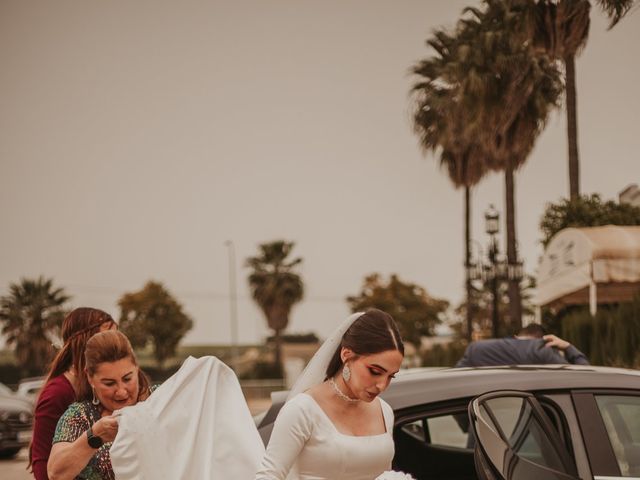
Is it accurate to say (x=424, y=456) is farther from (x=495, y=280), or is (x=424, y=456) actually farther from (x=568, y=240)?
(x=495, y=280)

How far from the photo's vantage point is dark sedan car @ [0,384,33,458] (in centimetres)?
1798

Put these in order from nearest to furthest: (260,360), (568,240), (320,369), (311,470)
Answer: (311,470) < (320,369) < (568,240) < (260,360)

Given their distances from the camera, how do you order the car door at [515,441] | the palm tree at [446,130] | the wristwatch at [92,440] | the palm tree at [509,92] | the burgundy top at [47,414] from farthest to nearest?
1. the palm tree at [446,130]
2. the palm tree at [509,92]
3. the burgundy top at [47,414]
4. the wristwatch at [92,440]
5. the car door at [515,441]

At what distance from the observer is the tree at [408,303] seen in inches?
2680

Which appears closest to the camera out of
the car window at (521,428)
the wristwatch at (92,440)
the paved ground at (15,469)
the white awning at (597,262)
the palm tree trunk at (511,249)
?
the car window at (521,428)

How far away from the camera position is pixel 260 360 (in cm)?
6950

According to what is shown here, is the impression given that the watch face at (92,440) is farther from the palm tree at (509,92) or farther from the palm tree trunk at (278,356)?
the palm tree trunk at (278,356)

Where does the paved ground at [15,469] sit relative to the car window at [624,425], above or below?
below

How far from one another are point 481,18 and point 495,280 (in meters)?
8.24

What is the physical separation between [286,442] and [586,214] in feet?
71.3

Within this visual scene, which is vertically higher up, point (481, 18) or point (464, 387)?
point (481, 18)

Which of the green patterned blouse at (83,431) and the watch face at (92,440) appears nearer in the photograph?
the watch face at (92,440)

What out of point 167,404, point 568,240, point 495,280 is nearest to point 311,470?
point 167,404

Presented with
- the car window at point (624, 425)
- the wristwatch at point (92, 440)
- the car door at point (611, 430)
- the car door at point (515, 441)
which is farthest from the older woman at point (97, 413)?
the car window at point (624, 425)
